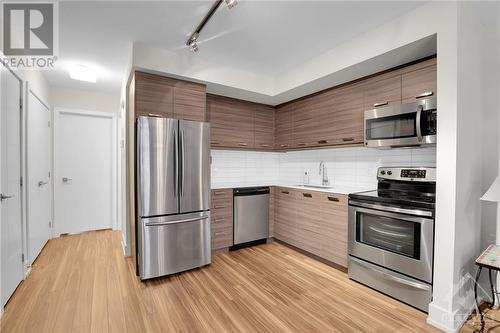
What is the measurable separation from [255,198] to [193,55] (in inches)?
85.4

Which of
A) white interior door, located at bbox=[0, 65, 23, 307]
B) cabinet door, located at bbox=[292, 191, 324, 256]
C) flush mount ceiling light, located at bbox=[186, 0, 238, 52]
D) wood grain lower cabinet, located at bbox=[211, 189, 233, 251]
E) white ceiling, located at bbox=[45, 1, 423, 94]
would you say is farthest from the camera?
wood grain lower cabinet, located at bbox=[211, 189, 233, 251]

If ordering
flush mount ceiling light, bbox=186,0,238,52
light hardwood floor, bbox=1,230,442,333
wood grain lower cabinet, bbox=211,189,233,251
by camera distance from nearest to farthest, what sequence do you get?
1. flush mount ceiling light, bbox=186,0,238,52
2. light hardwood floor, bbox=1,230,442,333
3. wood grain lower cabinet, bbox=211,189,233,251

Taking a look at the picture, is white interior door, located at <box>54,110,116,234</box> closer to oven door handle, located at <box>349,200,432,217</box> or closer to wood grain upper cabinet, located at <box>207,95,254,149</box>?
wood grain upper cabinet, located at <box>207,95,254,149</box>

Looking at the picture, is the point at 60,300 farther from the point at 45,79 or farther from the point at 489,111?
the point at 489,111

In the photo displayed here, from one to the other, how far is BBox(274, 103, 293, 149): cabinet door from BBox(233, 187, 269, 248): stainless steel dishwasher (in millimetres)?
840

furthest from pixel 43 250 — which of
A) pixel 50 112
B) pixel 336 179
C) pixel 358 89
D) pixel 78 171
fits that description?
pixel 358 89

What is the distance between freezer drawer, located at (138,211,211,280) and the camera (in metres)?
2.57

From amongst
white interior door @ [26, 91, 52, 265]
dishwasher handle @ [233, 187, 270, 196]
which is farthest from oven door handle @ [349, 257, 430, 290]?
white interior door @ [26, 91, 52, 265]

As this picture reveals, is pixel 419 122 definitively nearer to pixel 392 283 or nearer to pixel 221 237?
pixel 392 283

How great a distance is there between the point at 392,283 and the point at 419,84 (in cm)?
195

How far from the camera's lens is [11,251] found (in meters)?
2.29

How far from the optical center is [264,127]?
13.5 feet

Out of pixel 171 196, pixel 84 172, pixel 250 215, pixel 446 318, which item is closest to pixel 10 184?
pixel 171 196

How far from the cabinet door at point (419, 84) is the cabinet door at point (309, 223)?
146 cm
